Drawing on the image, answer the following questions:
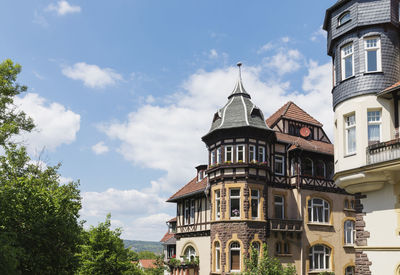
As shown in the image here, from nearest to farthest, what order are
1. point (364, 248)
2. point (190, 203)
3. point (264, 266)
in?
point (364, 248) → point (264, 266) → point (190, 203)

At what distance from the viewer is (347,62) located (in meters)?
18.8

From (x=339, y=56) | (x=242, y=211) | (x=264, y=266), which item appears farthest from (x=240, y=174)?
(x=339, y=56)

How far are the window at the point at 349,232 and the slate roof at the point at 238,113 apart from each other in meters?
10.0

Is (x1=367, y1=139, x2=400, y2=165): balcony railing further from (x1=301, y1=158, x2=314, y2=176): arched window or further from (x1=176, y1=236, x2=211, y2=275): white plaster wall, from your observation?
(x1=176, y1=236, x2=211, y2=275): white plaster wall

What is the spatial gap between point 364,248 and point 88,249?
12.0 m

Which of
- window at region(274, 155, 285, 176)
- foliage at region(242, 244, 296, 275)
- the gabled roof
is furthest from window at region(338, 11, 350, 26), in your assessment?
the gabled roof

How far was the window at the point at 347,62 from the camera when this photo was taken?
60.8ft

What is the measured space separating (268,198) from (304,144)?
5216mm

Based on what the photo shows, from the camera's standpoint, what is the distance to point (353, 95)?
1795 cm

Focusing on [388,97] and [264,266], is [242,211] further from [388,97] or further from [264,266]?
[388,97]

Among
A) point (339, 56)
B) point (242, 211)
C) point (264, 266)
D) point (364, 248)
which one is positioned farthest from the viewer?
point (242, 211)

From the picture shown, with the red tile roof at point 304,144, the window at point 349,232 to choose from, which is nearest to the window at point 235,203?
the red tile roof at point 304,144

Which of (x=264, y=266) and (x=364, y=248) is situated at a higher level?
(x=364, y=248)

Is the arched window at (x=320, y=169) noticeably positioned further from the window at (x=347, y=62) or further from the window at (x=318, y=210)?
the window at (x=347, y=62)
